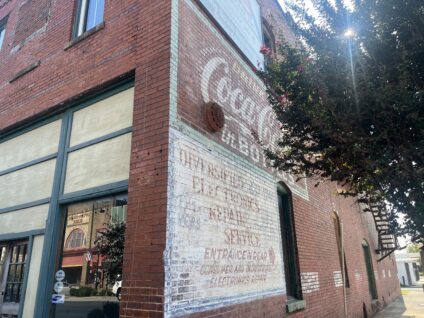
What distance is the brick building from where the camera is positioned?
409cm

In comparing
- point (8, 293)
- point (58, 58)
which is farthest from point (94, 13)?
point (8, 293)

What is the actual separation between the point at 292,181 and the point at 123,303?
17.8 ft

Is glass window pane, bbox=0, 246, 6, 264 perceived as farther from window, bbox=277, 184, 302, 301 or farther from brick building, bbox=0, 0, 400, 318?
window, bbox=277, 184, 302, 301

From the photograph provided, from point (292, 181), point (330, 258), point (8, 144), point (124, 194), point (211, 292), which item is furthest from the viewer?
point (330, 258)

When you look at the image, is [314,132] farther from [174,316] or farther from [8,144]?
[8,144]

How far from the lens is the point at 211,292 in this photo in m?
4.34

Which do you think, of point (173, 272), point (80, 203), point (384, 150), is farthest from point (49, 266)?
point (384, 150)

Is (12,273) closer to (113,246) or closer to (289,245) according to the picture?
(113,246)

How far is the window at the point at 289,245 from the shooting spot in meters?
7.16

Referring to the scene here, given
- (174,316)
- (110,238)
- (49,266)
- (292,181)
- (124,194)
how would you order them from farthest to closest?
1. (292,181)
2. (110,238)
3. (49,266)
4. (124,194)
5. (174,316)

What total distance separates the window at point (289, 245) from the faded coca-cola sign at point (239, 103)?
17.4 inches

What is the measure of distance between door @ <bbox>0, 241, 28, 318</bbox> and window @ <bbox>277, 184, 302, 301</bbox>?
5.03 m

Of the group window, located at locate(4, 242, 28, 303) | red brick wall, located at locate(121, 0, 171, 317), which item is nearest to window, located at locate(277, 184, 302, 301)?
red brick wall, located at locate(121, 0, 171, 317)

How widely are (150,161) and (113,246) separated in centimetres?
228
